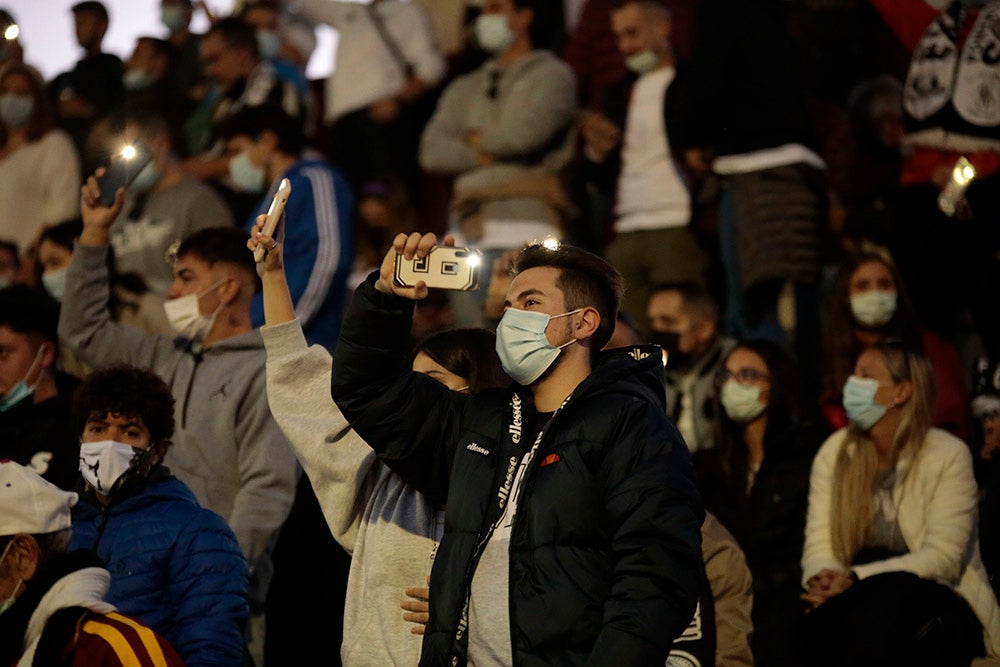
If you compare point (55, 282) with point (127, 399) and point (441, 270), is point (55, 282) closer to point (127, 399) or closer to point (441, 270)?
point (127, 399)

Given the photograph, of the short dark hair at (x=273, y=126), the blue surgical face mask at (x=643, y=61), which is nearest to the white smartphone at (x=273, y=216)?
the short dark hair at (x=273, y=126)

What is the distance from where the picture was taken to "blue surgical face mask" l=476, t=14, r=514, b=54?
1106 centimetres

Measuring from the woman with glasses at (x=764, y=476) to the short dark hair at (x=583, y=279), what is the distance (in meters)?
2.60

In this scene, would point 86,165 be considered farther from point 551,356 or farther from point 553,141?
point 551,356

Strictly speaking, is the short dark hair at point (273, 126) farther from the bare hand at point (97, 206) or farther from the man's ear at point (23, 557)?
the man's ear at point (23, 557)

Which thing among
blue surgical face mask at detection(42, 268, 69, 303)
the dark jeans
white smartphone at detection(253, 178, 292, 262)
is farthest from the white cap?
blue surgical face mask at detection(42, 268, 69, 303)

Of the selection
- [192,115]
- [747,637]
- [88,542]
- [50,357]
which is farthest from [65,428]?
[192,115]

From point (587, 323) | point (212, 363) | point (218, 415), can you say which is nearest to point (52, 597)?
point (587, 323)

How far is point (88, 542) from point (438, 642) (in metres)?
1.98

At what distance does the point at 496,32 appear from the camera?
36.3 ft

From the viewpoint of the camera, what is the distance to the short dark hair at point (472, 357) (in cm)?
582

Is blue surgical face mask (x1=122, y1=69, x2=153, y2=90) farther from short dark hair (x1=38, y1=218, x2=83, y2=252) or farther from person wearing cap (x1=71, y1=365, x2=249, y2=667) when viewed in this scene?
person wearing cap (x1=71, y1=365, x2=249, y2=667)

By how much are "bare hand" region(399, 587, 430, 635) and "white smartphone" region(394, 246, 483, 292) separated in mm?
1004

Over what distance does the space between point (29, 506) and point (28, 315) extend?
2.74 metres
